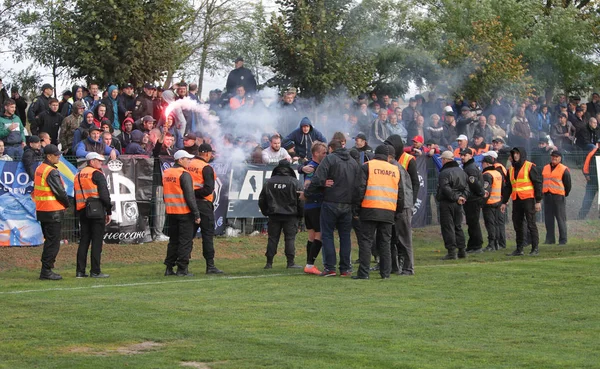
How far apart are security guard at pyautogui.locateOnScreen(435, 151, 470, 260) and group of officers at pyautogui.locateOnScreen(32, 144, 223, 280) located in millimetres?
5209

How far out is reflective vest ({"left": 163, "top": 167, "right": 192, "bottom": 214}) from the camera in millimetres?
16547

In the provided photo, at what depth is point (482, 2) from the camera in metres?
34.6

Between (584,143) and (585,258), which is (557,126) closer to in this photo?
(584,143)

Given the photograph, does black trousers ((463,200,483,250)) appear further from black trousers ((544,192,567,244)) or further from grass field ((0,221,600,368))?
grass field ((0,221,600,368))

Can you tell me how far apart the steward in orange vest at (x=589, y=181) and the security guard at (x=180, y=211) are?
1433cm

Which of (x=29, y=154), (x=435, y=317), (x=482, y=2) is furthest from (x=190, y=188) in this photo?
(x=482, y=2)

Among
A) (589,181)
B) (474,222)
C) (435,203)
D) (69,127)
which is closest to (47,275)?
(69,127)

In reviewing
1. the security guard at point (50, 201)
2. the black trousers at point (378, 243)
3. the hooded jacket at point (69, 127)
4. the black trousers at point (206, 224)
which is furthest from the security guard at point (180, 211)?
the hooded jacket at point (69, 127)

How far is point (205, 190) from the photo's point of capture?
1697 centimetres

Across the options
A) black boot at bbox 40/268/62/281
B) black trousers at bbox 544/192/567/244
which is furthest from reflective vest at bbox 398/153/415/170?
black trousers at bbox 544/192/567/244

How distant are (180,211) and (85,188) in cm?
166

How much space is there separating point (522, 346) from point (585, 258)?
886 centimetres

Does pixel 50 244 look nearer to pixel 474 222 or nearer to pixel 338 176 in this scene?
pixel 338 176

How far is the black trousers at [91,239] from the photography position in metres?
16.7
